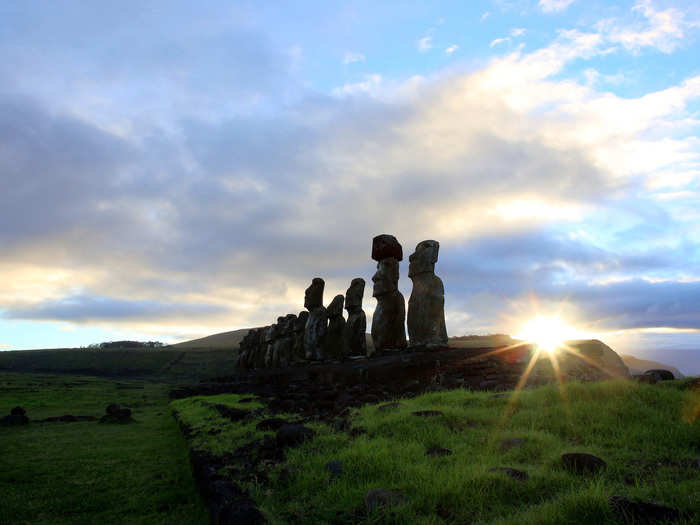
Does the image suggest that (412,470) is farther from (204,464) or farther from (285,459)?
(204,464)

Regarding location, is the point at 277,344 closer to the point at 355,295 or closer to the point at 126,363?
the point at 355,295

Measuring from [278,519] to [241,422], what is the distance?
4.30m

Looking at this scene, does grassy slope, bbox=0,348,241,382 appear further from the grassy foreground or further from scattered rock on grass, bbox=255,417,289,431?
the grassy foreground

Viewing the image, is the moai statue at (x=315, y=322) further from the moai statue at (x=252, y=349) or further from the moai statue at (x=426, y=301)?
the moai statue at (x=252, y=349)

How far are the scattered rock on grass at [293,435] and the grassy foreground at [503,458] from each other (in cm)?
14

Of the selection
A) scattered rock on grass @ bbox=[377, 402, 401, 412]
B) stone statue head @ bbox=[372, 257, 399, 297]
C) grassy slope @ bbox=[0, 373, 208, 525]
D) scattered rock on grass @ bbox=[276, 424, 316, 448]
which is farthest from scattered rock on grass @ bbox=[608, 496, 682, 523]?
stone statue head @ bbox=[372, 257, 399, 297]

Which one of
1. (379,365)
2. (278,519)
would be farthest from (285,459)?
(379,365)

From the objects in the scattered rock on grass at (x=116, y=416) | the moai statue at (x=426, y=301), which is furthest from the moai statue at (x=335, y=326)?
the scattered rock on grass at (x=116, y=416)

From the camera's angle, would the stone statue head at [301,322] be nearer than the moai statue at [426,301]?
No

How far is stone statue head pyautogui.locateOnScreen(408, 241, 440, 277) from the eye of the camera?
12562mm

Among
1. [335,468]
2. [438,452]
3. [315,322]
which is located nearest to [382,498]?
[335,468]

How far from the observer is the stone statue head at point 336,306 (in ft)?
65.9

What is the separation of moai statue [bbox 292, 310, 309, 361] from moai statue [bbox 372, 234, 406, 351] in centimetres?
933

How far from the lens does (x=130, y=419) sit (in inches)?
510
